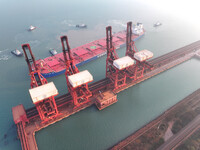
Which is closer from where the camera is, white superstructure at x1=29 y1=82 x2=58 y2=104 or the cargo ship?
white superstructure at x1=29 y1=82 x2=58 y2=104

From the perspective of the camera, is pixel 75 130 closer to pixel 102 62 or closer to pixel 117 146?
pixel 117 146

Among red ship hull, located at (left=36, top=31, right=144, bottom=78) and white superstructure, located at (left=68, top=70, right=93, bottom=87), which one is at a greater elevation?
white superstructure, located at (left=68, top=70, right=93, bottom=87)

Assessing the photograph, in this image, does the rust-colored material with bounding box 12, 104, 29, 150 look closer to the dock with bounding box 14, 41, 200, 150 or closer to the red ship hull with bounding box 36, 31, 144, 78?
the dock with bounding box 14, 41, 200, 150

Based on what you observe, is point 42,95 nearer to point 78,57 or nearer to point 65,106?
point 65,106

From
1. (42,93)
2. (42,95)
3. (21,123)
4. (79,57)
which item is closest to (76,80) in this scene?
(42,93)

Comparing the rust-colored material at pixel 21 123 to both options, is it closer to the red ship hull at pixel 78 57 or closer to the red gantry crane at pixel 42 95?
the red gantry crane at pixel 42 95

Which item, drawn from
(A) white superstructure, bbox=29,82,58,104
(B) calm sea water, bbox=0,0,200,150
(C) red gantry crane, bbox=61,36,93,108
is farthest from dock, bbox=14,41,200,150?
(A) white superstructure, bbox=29,82,58,104

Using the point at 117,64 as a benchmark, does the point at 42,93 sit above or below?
below

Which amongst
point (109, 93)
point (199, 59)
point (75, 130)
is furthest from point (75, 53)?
point (199, 59)

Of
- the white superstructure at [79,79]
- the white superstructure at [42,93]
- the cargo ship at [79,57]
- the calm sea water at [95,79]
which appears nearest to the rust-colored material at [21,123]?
the calm sea water at [95,79]
